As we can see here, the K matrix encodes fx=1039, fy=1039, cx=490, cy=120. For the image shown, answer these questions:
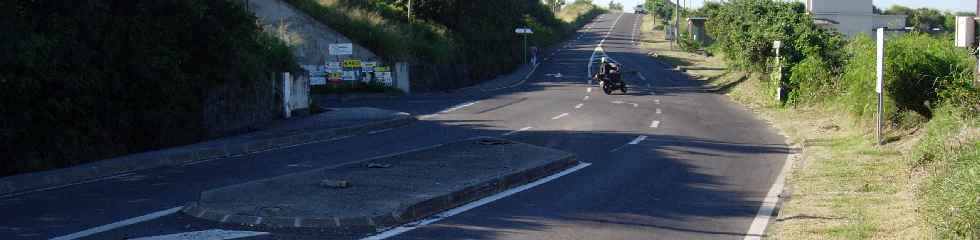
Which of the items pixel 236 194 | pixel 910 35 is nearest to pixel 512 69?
pixel 910 35

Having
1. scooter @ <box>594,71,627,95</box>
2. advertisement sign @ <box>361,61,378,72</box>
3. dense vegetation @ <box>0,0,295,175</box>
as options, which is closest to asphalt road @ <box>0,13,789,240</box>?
dense vegetation @ <box>0,0,295,175</box>

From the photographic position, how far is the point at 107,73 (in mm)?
17828

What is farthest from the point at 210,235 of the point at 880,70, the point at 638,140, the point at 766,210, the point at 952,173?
the point at 638,140

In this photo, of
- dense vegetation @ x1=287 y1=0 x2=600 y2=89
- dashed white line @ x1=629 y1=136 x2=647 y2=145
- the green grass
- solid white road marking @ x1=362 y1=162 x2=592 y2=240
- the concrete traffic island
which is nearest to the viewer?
the green grass

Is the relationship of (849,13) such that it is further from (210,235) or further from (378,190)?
(210,235)

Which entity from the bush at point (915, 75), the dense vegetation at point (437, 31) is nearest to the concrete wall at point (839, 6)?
the dense vegetation at point (437, 31)

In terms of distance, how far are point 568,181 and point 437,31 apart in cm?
4043

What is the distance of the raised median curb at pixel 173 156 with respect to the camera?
46.8 feet

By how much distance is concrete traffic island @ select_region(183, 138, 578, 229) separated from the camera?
1070 centimetres

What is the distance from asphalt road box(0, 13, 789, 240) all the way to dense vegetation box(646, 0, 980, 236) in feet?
6.53

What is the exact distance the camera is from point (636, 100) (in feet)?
118

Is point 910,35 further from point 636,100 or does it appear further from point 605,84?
point 605,84

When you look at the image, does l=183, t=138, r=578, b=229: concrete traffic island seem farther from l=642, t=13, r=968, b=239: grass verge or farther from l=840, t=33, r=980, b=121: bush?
l=840, t=33, r=980, b=121: bush

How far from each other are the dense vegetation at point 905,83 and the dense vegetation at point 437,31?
592 inches
